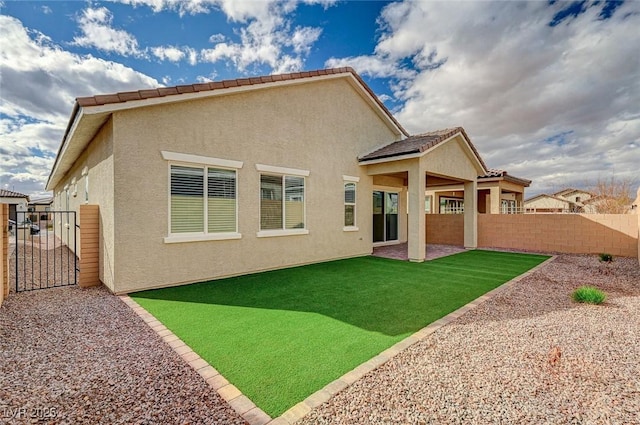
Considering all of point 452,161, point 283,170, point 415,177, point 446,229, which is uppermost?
point 452,161

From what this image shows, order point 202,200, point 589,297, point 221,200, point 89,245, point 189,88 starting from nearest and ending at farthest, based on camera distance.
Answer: point 589,297
point 189,88
point 89,245
point 202,200
point 221,200

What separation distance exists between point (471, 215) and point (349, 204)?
858cm

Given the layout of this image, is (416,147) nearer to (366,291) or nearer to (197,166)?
(366,291)

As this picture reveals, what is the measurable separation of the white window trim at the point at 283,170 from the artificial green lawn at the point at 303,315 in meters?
3.88

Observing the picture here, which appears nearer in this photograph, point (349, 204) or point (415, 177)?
point (415, 177)

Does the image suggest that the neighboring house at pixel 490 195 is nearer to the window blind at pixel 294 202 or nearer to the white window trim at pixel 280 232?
the window blind at pixel 294 202

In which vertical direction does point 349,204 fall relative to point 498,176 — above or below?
below

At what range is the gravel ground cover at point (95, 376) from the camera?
3.17m

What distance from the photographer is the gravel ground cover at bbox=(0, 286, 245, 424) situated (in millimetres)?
3174

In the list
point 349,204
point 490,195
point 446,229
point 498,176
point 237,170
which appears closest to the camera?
point 237,170

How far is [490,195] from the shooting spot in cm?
2338

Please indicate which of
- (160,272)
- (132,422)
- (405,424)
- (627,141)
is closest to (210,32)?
(160,272)

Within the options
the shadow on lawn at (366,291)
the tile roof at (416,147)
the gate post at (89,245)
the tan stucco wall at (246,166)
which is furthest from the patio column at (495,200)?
the gate post at (89,245)

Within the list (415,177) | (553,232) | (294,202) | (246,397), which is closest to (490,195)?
(553,232)
